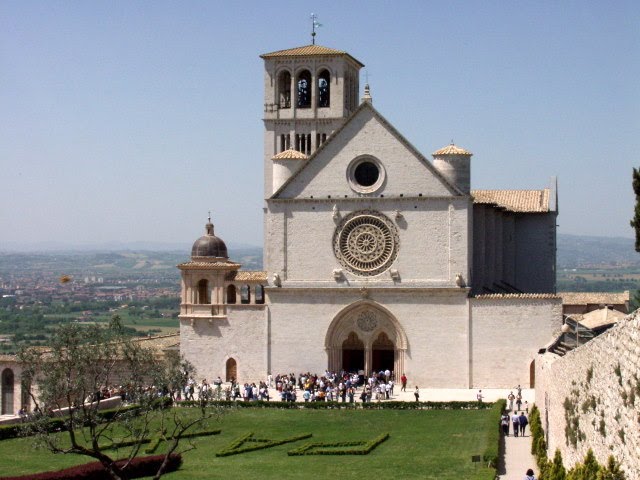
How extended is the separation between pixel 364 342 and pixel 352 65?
19.7 m

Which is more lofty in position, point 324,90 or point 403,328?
point 324,90

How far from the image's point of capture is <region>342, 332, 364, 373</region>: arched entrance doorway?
63625mm

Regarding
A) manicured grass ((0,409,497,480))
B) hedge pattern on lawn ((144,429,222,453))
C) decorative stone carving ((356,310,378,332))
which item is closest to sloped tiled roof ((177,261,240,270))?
decorative stone carving ((356,310,378,332))

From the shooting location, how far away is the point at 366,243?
2483 inches

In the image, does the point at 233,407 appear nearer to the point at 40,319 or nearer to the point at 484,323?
the point at 484,323

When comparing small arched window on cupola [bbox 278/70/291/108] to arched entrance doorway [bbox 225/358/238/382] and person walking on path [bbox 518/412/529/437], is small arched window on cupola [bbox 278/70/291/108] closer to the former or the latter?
arched entrance doorway [bbox 225/358/238/382]

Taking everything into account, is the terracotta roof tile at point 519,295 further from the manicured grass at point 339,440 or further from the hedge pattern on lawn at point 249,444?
the hedge pattern on lawn at point 249,444

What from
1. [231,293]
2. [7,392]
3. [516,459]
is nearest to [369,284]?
[231,293]

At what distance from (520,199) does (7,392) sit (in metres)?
27.9

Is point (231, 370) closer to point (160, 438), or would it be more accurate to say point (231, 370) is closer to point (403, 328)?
point (403, 328)

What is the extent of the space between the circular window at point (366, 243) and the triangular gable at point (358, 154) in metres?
1.34

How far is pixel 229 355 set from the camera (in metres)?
64.5

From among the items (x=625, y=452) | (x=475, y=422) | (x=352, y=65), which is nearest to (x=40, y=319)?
(x=352, y=65)

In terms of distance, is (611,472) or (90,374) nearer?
(611,472)
